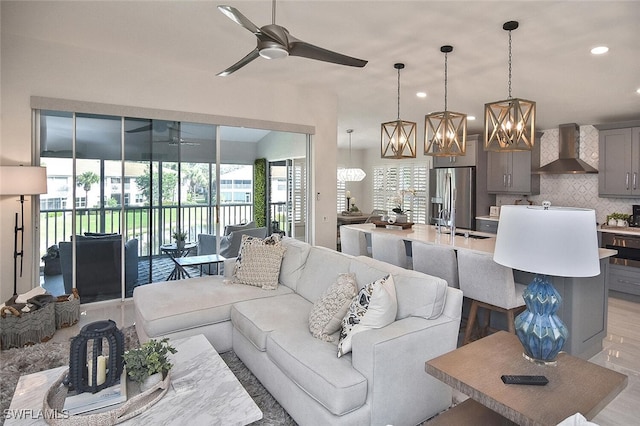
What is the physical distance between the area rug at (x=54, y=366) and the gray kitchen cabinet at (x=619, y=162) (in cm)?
593

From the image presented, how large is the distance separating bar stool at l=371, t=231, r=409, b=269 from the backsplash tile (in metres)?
4.24

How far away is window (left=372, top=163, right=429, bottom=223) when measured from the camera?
29.8 feet

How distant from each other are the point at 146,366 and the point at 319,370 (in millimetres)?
900

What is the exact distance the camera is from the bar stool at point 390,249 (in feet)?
12.4

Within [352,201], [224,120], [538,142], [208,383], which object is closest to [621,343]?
[208,383]

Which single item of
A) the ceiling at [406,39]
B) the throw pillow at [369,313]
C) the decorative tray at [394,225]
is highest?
the ceiling at [406,39]

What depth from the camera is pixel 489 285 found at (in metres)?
2.97

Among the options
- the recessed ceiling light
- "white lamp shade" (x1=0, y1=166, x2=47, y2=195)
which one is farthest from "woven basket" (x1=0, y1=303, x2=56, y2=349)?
the recessed ceiling light

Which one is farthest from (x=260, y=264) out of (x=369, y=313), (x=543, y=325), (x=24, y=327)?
(x=543, y=325)

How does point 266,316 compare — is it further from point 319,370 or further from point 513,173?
point 513,173

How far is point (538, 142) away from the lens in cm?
680

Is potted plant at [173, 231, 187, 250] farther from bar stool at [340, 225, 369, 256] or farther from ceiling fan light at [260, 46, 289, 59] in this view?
ceiling fan light at [260, 46, 289, 59]

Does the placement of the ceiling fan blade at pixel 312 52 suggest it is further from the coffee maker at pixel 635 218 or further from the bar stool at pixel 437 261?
the coffee maker at pixel 635 218

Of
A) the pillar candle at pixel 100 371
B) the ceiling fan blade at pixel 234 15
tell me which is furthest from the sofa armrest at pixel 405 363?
the ceiling fan blade at pixel 234 15
